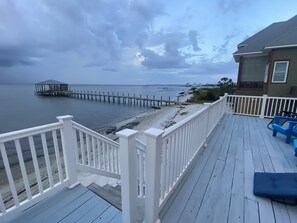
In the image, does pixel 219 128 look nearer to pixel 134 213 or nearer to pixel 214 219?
pixel 214 219

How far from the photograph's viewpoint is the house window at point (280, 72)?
376 inches

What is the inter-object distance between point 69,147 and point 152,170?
156cm

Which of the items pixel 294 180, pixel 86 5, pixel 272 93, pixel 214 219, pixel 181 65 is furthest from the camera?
pixel 181 65

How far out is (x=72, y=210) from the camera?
81.0 inches

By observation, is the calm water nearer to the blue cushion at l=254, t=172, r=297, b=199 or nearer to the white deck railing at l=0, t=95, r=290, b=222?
the white deck railing at l=0, t=95, r=290, b=222

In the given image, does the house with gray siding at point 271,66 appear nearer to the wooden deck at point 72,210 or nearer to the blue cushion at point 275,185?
the blue cushion at point 275,185

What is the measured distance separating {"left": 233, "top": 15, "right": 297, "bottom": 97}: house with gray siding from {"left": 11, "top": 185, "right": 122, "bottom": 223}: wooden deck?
37.4 ft

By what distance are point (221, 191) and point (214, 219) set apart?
22.2 inches

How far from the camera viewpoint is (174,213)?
1.89 meters

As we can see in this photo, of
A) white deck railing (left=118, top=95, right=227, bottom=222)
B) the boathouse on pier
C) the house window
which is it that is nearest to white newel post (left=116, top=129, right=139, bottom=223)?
white deck railing (left=118, top=95, right=227, bottom=222)

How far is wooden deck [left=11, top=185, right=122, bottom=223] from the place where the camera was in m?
1.92

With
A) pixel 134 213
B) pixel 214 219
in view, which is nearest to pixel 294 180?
pixel 214 219

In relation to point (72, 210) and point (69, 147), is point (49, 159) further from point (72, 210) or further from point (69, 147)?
point (72, 210)

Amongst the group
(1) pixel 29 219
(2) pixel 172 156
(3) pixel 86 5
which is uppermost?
(3) pixel 86 5
